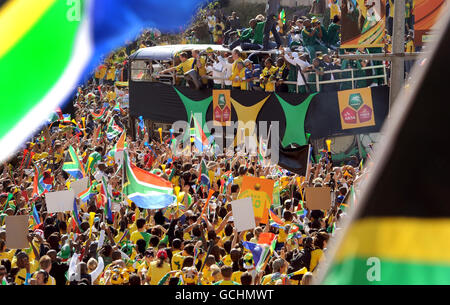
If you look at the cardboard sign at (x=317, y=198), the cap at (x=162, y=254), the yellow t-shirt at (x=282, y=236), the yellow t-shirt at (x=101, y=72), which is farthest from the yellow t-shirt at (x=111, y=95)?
the cap at (x=162, y=254)

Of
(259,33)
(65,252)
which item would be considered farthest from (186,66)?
(65,252)

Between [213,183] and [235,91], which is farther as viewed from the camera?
[235,91]

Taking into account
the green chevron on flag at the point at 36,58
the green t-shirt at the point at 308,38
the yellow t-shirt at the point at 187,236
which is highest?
the green t-shirt at the point at 308,38

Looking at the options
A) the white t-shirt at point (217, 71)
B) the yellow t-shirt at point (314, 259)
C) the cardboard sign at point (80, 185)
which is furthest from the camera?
the white t-shirt at point (217, 71)

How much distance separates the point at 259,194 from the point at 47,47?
6113 millimetres

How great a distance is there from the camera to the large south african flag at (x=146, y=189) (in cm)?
968

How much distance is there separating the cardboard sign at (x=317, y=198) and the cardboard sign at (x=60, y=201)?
9.73 ft

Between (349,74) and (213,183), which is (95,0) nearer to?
(213,183)

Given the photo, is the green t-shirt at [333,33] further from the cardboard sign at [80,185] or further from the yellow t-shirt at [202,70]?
the cardboard sign at [80,185]

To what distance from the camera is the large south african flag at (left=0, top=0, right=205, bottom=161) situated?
11.3 feet

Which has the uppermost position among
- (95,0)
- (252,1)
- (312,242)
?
(252,1)
